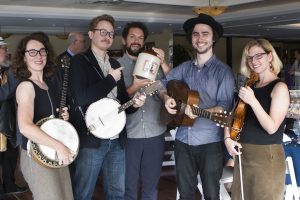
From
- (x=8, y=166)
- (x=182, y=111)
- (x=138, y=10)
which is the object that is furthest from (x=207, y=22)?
(x=138, y=10)

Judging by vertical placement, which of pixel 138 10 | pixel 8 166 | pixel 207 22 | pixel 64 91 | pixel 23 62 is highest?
pixel 138 10

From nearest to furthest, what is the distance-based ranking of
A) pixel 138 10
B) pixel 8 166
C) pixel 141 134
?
pixel 141 134, pixel 8 166, pixel 138 10

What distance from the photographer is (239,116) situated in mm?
2146

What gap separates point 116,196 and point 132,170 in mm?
201

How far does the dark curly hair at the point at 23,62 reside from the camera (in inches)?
83.6

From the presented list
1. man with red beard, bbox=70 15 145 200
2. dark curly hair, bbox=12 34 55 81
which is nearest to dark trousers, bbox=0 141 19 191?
man with red beard, bbox=70 15 145 200

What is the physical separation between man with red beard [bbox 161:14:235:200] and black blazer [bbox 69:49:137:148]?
0.44m

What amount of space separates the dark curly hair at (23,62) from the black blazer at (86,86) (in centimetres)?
14

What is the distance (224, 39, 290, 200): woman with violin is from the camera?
6.67 ft

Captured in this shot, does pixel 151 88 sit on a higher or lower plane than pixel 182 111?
higher

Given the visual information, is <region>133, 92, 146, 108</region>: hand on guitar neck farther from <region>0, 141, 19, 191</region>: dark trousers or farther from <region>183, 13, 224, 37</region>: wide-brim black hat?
<region>0, 141, 19, 191</region>: dark trousers

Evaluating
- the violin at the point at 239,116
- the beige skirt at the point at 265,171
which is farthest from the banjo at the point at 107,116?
the beige skirt at the point at 265,171

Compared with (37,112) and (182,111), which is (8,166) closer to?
(37,112)

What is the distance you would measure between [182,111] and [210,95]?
0.65 ft
